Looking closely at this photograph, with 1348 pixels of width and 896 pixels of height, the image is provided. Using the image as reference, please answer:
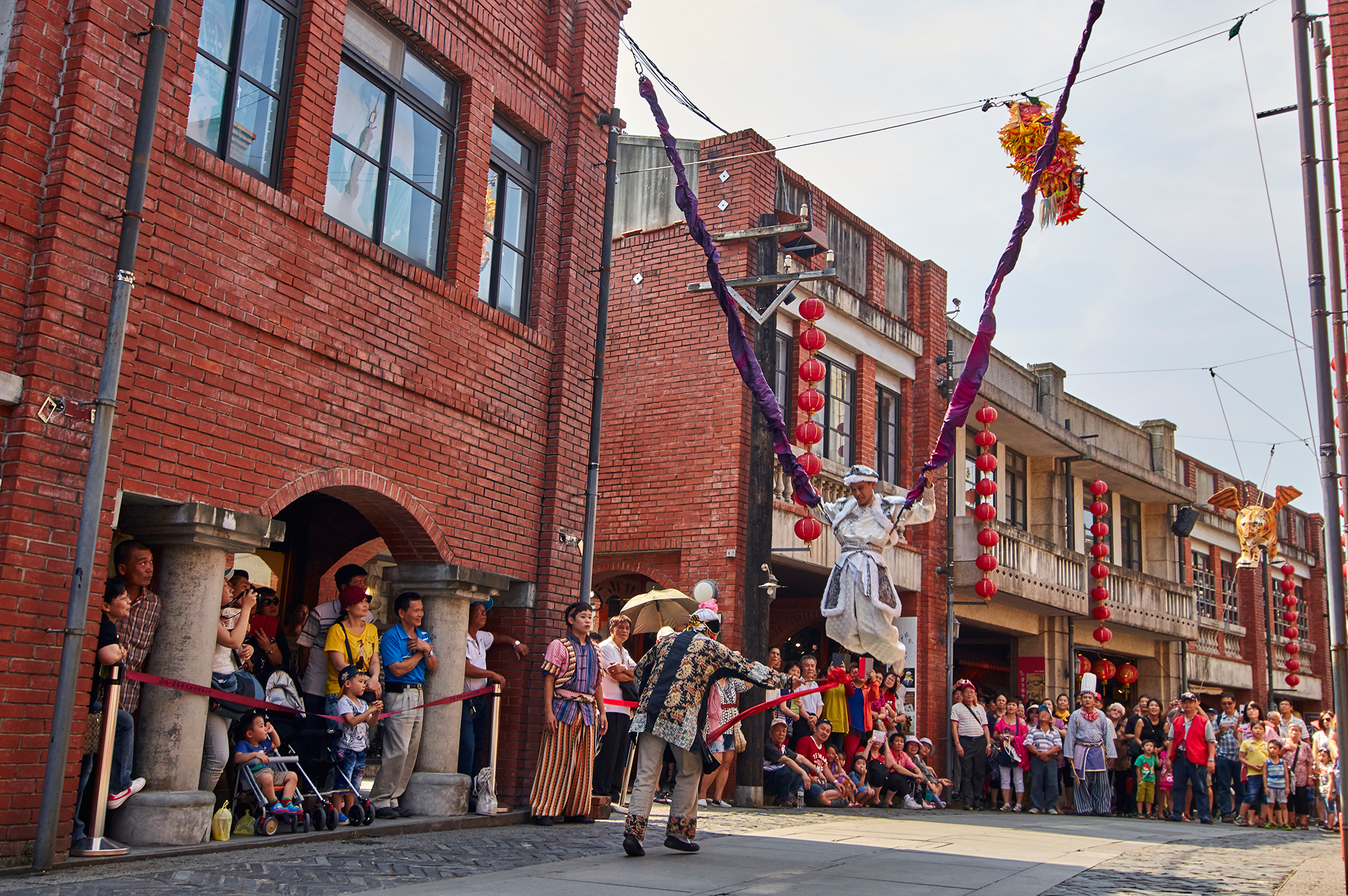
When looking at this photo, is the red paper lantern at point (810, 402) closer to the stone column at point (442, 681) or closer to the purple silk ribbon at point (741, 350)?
the purple silk ribbon at point (741, 350)

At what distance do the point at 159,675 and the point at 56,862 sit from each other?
144 cm

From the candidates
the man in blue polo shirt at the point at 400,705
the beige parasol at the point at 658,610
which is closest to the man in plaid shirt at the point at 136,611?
the man in blue polo shirt at the point at 400,705

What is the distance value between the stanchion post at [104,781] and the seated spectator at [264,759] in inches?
48.5

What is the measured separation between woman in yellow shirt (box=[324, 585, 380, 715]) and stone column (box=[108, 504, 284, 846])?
132cm

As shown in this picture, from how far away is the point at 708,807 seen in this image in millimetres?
13930

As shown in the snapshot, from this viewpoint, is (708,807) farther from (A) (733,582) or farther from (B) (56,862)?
(B) (56,862)

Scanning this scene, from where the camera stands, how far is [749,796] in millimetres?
14461

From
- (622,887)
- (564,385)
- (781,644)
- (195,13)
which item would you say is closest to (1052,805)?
(781,644)

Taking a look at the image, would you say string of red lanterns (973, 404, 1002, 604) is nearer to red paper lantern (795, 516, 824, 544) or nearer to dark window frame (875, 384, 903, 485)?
dark window frame (875, 384, 903, 485)

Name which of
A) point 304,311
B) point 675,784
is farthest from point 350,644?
point 675,784

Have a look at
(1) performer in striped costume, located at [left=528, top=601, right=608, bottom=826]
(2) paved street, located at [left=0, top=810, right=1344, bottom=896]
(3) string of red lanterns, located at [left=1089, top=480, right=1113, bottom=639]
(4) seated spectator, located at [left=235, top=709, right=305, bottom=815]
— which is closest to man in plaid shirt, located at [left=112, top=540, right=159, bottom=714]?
(4) seated spectator, located at [left=235, top=709, right=305, bottom=815]

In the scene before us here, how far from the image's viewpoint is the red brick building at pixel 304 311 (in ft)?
23.5

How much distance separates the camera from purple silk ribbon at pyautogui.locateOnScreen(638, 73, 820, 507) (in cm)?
926

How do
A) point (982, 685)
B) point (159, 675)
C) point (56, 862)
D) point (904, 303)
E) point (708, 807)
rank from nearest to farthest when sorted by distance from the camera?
point (56, 862), point (159, 675), point (708, 807), point (904, 303), point (982, 685)
